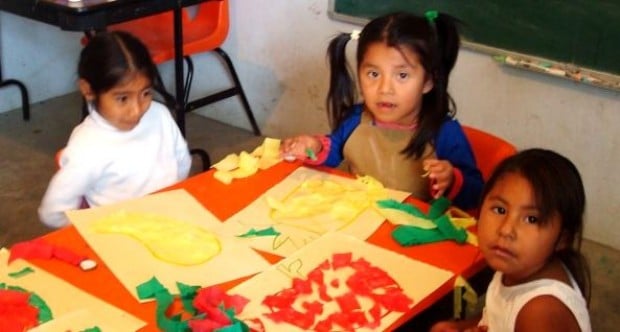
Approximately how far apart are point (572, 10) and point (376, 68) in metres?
1.19

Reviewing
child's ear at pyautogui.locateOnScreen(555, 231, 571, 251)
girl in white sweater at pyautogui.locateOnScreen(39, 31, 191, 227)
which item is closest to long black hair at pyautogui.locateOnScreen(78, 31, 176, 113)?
girl in white sweater at pyautogui.locateOnScreen(39, 31, 191, 227)

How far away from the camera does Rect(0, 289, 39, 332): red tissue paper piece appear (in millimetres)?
1265

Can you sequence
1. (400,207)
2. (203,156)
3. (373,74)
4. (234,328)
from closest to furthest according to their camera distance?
(234,328), (400,207), (373,74), (203,156)

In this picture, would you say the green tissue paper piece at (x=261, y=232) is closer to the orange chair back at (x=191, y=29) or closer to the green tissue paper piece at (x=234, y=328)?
the green tissue paper piece at (x=234, y=328)

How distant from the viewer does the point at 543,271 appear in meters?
1.33

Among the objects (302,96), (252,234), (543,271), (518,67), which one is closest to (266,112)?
(302,96)

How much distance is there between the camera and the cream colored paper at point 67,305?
1268 mm

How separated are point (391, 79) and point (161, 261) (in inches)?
28.5

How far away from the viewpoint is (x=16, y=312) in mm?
1295

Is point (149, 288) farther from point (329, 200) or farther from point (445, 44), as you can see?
point (445, 44)

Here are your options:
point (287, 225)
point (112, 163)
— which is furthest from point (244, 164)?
point (112, 163)

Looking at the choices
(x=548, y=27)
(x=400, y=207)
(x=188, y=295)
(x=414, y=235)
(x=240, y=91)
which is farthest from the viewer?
(x=240, y=91)

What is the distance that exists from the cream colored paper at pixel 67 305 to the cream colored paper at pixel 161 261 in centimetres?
7

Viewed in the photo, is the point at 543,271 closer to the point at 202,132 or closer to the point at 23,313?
the point at 23,313
